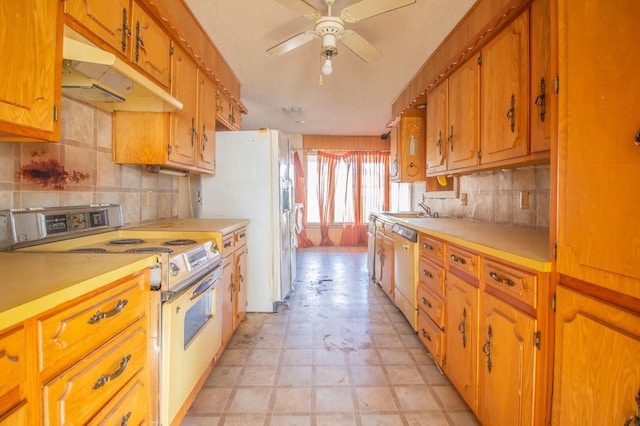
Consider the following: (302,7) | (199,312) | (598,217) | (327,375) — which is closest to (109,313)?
(199,312)

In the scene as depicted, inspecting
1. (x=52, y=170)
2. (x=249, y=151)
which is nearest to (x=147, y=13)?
(x=52, y=170)

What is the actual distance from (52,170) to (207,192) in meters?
1.51

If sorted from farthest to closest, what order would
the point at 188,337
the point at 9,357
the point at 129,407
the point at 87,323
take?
the point at 188,337
the point at 129,407
the point at 87,323
the point at 9,357

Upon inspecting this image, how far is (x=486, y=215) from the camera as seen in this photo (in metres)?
2.44

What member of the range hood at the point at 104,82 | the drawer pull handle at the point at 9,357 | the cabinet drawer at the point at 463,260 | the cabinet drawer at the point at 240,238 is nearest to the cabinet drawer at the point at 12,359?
the drawer pull handle at the point at 9,357

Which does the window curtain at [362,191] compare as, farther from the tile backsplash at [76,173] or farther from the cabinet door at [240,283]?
the tile backsplash at [76,173]

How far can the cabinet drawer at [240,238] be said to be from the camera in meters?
2.40

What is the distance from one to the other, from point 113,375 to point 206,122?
6.76 feet

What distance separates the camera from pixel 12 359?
63 cm

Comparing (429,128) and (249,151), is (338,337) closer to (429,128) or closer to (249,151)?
(249,151)

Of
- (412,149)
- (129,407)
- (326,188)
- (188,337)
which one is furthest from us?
(326,188)

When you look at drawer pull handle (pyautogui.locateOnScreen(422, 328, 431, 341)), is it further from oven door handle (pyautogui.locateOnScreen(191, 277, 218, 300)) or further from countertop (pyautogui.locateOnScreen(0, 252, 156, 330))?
countertop (pyautogui.locateOnScreen(0, 252, 156, 330))

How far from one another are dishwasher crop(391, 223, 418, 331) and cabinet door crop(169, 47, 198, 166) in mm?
1796

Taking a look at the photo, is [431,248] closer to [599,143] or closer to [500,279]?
[500,279]
